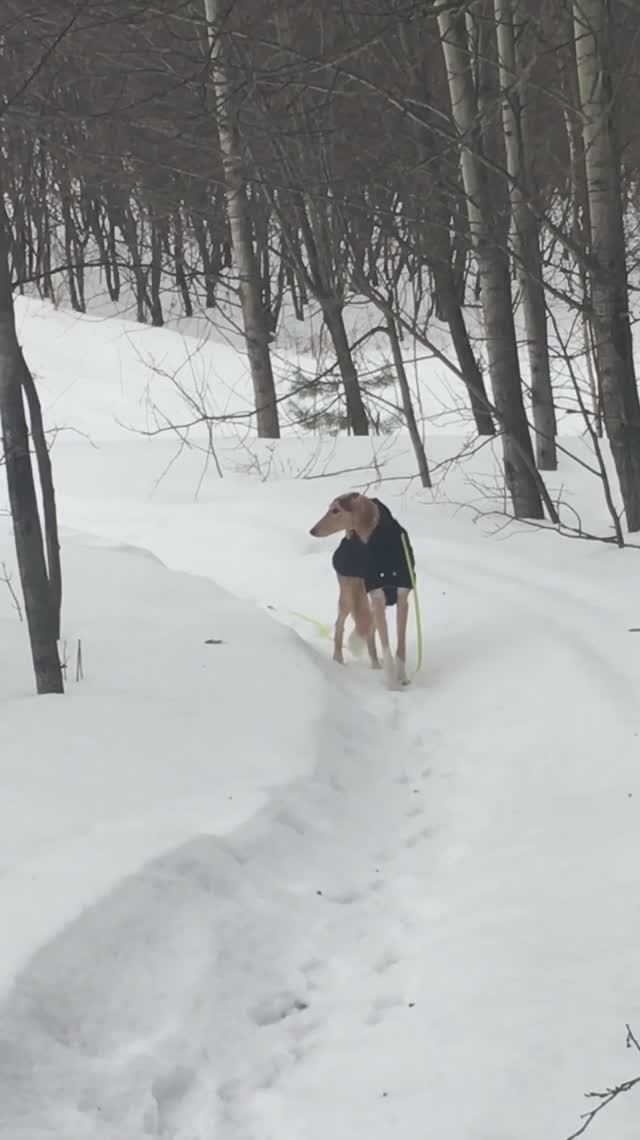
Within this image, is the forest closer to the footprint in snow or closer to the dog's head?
the dog's head

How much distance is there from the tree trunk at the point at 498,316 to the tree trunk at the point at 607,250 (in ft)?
3.41

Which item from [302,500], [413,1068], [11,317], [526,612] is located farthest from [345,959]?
[302,500]

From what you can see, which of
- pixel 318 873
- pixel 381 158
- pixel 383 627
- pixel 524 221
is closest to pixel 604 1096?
pixel 318 873

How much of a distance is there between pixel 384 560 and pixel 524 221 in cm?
483

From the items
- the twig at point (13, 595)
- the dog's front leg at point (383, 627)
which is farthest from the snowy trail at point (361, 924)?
the twig at point (13, 595)

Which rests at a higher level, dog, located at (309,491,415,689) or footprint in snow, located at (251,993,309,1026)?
dog, located at (309,491,415,689)

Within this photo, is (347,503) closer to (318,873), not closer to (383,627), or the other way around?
(383,627)

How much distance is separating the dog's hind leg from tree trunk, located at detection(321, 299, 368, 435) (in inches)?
213

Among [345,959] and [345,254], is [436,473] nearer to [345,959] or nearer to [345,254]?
[345,254]

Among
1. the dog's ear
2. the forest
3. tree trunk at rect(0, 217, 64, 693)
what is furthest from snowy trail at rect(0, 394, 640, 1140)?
the forest

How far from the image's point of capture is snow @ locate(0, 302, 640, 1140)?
2865 millimetres

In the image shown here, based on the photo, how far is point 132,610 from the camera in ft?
26.4

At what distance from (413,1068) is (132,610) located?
17.9ft

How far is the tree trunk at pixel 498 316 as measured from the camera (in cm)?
998
